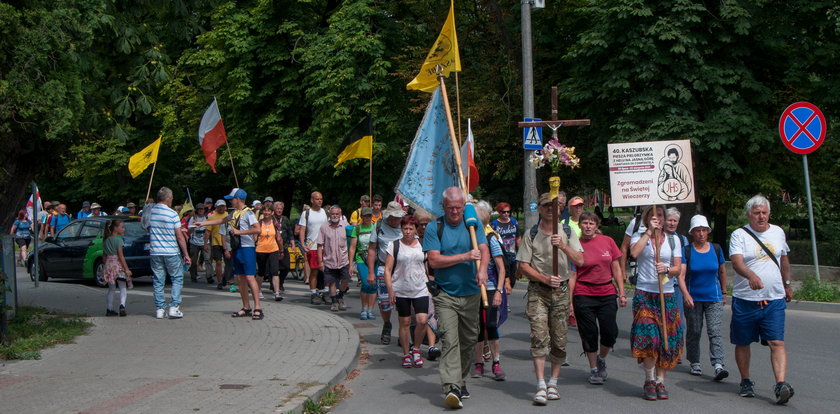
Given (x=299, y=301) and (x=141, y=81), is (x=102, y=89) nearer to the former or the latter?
→ (x=141, y=81)

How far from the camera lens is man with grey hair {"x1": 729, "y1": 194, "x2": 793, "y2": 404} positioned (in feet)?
23.8

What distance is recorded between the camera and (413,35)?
97.0 ft

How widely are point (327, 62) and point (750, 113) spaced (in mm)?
13510

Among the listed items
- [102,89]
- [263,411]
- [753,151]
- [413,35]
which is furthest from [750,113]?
[263,411]

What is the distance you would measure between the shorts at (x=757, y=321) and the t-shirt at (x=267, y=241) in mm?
8404

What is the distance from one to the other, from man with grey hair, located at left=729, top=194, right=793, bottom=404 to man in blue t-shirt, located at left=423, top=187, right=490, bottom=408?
7.51ft

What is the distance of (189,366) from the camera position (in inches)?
331

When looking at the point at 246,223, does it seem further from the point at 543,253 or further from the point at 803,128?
the point at 803,128

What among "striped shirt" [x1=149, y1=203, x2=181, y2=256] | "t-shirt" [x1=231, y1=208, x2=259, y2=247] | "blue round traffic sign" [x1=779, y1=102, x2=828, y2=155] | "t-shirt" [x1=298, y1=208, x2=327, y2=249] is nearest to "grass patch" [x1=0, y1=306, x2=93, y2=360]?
"striped shirt" [x1=149, y1=203, x2=181, y2=256]

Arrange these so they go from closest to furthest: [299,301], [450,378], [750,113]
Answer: [450,378], [299,301], [750,113]

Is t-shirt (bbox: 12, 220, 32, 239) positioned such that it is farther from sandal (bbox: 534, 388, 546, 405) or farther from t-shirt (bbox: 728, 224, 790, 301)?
t-shirt (bbox: 728, 224, 790, 301)

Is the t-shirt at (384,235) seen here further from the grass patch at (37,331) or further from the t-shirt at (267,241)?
the t-shirt at (267,241)

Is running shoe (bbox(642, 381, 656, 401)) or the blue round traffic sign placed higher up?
the blue round traffic sign

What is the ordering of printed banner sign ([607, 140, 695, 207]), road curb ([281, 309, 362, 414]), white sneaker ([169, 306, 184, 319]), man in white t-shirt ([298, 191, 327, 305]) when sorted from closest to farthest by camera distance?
road curb ([281, 309, 362, 414]) → printed banner sign ([607, 140, 695, 207]) → white sneaker ([169, 306, 184, 319]) → man in white t-shirt ([298, 191, 327, 305])
